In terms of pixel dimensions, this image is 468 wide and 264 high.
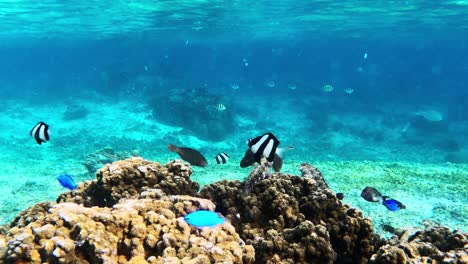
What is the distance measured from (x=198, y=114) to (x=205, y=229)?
21572mm

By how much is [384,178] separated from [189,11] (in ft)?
90.8

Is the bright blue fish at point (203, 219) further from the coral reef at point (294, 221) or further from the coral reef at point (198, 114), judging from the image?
the coral reef at point (198, 114)

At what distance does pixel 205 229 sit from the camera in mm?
3555

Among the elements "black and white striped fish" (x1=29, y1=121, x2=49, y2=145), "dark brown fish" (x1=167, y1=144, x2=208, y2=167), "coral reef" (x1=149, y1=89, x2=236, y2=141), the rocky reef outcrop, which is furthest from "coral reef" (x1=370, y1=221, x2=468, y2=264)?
"coral reef" (x1=149, y1=89, x2=236, y2=141)

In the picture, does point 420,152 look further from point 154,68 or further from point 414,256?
point 154,68

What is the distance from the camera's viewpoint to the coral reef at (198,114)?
24.2 m

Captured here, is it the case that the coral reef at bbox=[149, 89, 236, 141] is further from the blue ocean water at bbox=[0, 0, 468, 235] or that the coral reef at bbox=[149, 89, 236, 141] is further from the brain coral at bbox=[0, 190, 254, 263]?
the brain coral at bbox=[0, 190, 254, 263]

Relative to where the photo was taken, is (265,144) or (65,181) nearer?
(265,144)

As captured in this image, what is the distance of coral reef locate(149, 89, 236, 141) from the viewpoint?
24.2m

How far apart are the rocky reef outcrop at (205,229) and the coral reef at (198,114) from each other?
18.4 m

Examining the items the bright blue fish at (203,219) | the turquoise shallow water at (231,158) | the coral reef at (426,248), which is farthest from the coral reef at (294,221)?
the turquoise shallow water at (231,158)

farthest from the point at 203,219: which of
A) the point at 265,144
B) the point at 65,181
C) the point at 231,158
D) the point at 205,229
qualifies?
the point at 231,158

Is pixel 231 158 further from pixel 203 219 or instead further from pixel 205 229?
pixel 203 219

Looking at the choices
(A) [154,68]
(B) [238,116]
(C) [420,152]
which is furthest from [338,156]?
(A) [154,68]
